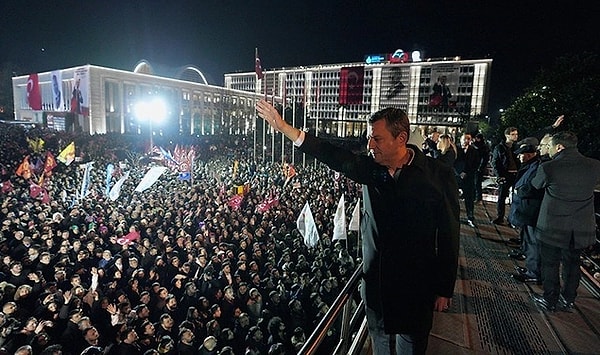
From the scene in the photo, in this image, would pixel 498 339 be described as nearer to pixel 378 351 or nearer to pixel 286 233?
pixel 378 351

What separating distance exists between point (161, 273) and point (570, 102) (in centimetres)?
1823

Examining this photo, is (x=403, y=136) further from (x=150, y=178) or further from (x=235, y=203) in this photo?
(x=150, y=178)

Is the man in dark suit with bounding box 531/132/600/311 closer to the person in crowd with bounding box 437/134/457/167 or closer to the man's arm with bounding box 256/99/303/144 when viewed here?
the person in crowd with bounding box 437/134/457/167

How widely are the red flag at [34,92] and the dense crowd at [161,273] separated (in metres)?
61.0

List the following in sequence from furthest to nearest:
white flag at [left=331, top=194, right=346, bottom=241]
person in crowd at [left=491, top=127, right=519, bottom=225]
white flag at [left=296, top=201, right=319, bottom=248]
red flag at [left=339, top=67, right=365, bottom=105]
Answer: red flag at [left=339, top=67, right=365, bottom=105], white flag at [left=296, top=201, right=319, bottom=248], white flag at [left=331, top=194, right=346, bottom=241], person in crowd at [left=491, top=127, right=519, bottom=225]

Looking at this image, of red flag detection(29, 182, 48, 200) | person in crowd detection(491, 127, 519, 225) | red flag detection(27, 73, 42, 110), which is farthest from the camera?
red flag detection(27, 73, 42, 110)

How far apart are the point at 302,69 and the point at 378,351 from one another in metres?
87.4

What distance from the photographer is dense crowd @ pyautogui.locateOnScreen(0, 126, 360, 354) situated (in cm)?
493

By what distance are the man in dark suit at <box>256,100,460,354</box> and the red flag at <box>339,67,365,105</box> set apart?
6807cm

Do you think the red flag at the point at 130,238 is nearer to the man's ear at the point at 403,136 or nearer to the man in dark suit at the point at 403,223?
the man in dark suit at the point at 403,223

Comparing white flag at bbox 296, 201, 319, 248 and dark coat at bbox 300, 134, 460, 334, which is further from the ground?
dark coat at bbox 300, 134, 460, 334

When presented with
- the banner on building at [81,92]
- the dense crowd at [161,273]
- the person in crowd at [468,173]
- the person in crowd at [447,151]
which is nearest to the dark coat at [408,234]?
the dense crowd at [161,273]

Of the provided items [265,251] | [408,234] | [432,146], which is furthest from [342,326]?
[265,251]

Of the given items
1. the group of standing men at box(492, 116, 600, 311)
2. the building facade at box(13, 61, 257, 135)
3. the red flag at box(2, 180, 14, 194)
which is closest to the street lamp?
the building facade at box(13, 61, 257, 135)
